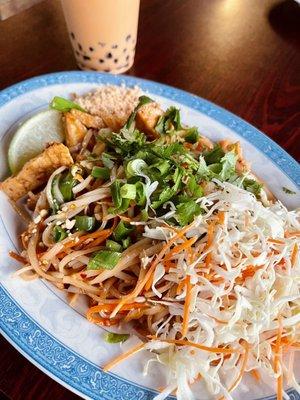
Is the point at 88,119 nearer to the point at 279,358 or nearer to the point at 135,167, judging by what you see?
the point at 135,167

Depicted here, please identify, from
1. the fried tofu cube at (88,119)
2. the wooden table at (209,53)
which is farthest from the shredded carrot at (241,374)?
the wooden table at (209,53)

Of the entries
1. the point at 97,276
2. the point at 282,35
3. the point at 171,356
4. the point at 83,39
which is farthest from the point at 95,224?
the point at 282,35

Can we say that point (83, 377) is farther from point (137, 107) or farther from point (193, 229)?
point (137, 107)

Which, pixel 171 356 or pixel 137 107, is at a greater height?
pixel 137 107

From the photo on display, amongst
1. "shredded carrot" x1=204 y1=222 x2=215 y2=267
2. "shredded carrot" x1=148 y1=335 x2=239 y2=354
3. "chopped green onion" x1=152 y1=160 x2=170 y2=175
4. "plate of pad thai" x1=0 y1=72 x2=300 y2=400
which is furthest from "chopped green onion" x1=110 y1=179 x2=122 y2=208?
"shredded carrot" x1=148 y1=335 x2=239 y2=354

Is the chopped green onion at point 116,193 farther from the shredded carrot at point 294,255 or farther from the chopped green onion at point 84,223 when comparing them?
the shredded carrot at point 294,255

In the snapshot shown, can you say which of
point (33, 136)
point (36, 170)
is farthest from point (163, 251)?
point (33, 136)
